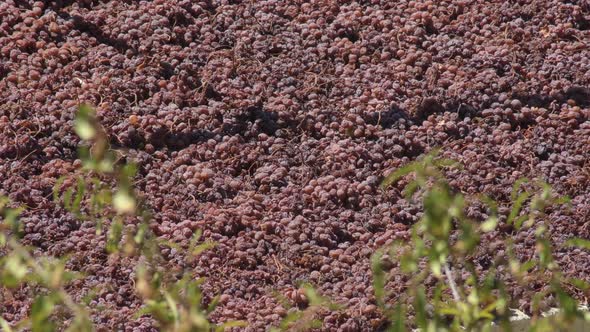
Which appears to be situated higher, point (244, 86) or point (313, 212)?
point (244, 86)

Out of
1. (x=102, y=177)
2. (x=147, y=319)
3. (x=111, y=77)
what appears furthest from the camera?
(x=111, y=77)

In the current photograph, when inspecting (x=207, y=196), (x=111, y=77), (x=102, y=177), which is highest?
(x=111, y=77)

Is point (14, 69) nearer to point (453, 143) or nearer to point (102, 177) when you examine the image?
point (102, 177)

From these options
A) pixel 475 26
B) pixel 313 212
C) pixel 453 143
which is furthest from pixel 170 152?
pixel 475 26

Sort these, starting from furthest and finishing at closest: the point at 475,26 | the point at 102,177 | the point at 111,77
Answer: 1. the point at 475,26
2. the point at 111,77
3. the point at 102,177

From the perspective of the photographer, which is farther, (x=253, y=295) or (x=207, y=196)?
(x=207, y=196)

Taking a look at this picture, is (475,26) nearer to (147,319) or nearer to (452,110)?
(452,110)

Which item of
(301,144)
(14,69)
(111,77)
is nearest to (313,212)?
(301,144)
